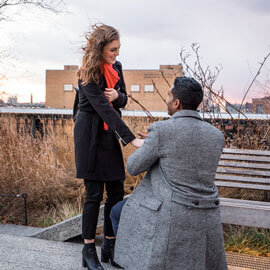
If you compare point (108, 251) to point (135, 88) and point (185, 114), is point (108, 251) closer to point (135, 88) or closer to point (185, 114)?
point (185, 114)

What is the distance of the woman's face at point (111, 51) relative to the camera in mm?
2545

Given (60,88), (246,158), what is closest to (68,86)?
(60,88)

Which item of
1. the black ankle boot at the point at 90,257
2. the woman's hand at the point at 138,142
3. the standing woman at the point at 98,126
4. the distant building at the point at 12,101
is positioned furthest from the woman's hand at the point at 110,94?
the distant building at the point at 12,101

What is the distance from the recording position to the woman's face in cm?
254

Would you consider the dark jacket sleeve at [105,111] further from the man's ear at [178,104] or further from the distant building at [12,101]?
the distant building at [12,101]

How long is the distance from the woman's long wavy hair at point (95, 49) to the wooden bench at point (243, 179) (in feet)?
4.74

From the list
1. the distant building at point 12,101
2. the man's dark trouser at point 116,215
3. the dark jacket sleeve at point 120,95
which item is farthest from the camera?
the distant building at point 12,101

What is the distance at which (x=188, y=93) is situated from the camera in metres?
1.95

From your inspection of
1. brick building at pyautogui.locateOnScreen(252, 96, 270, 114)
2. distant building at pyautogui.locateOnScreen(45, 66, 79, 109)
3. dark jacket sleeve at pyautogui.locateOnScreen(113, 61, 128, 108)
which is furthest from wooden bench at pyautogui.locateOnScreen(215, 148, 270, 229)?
distant building at pyautogui.locateOnScreen(45, 66, 79, 109)

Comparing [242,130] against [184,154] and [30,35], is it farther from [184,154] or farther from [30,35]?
[30,35]

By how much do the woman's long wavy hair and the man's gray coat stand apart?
2.73ft

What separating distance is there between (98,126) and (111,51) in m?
0.53

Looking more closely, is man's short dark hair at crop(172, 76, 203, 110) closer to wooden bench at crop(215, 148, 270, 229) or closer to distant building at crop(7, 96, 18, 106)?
wooden bench at crop(215, 148, 270, 229)

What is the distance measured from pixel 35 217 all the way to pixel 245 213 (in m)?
2.70
